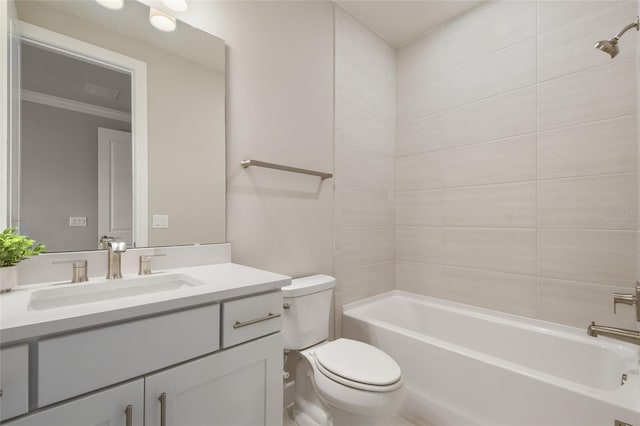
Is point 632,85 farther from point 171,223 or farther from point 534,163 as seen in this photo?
point 171,223

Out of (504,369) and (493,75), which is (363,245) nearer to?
(504,369)

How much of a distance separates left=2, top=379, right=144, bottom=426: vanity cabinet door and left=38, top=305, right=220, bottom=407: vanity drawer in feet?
0.07

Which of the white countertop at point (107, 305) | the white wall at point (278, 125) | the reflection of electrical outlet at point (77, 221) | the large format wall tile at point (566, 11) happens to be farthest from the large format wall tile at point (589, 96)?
the reflection of electrical outlet at point (77, 221)

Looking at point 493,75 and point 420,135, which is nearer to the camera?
point 493,75

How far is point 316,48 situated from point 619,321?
2315 mm

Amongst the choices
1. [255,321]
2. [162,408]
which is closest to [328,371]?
[255,321]

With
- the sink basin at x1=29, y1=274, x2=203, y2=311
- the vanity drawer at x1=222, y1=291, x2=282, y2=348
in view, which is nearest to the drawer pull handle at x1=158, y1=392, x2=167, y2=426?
the vanity drawer at x1=222, y1=291, x2=282, y2=348

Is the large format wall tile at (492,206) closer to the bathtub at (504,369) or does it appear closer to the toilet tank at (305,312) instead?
the bathtub at (504,369)

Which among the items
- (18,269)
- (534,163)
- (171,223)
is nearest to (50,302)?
(18,269)

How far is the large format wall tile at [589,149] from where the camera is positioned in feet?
4.99

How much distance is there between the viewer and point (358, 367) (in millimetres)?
1312

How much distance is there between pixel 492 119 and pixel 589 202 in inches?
29.4

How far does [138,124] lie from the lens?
1260mm

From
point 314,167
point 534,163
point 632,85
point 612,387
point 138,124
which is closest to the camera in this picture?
point 138,124
